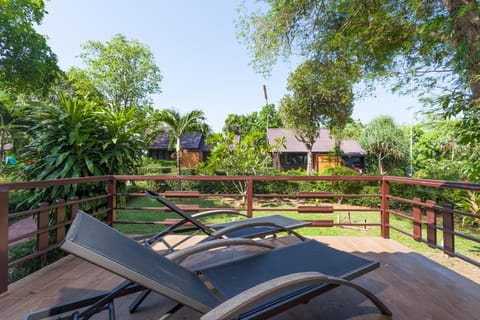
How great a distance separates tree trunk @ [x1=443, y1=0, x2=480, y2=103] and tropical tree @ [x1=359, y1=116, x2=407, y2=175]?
1881cm

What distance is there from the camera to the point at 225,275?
1.62 metres

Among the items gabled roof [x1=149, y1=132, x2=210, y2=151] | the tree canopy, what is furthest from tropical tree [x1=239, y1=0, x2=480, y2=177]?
gabled roof [x1=149, y1=132, x2=210, y2=151]

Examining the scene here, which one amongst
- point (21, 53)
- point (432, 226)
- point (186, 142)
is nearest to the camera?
point (432, 226)

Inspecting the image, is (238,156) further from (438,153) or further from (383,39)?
(438,153)

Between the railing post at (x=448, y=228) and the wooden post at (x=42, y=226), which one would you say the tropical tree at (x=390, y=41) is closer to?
the railing post at (x=448, y=228)

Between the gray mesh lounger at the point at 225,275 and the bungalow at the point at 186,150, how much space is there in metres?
23.8

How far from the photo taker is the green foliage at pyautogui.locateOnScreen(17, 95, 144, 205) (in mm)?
3420

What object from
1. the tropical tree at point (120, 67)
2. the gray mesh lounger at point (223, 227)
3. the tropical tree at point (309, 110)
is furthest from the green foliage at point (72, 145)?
the tropical tree at point (120, 67)

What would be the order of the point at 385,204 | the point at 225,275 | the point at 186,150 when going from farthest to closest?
the point at 186,150 → the point at 385,204 → the point at 225,275

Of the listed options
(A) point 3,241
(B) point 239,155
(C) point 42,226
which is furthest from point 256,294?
(B) point 239,155

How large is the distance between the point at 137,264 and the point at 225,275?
64cm

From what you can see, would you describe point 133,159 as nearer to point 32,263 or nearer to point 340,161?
point 32,263

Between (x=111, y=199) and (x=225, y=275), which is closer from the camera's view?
(x=225, y=275)

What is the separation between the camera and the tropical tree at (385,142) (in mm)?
20688
